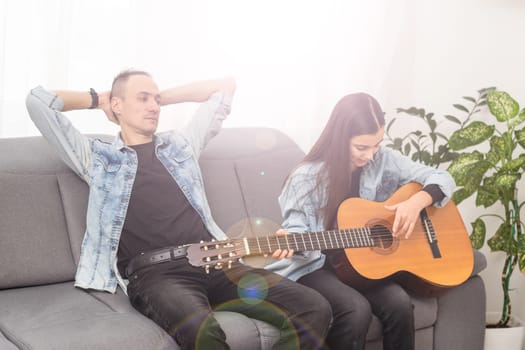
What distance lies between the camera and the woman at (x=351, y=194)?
7.39 ft

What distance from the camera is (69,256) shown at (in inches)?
90.4

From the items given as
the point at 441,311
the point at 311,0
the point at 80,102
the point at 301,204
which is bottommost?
the point at 441,311

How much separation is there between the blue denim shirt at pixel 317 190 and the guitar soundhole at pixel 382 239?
0.15 m

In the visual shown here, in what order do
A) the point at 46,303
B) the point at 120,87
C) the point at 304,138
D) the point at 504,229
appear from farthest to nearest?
the point at 304,138
the point at 504,229
the point at 120,87
the point at 46,303

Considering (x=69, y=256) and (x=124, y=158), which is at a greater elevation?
(x=124, y=158)

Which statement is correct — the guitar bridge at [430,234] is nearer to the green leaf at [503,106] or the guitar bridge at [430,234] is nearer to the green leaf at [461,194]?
the green leaf at [461,194]

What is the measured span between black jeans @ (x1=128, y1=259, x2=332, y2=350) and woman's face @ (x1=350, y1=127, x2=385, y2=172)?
0.48 metres

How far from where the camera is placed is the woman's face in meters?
2.41

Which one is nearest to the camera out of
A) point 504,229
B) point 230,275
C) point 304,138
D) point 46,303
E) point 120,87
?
point 46,303

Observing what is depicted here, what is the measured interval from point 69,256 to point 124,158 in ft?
1.12

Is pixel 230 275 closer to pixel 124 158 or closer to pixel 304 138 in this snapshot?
pixel 124 158

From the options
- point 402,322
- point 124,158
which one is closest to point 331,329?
point 402,322

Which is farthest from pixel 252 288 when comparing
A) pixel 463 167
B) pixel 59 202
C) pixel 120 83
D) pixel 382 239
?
pixel 463 167

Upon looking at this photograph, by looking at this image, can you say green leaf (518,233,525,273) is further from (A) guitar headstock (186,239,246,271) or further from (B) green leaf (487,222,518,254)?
(A) guitar headstock (186,239,246,271)
